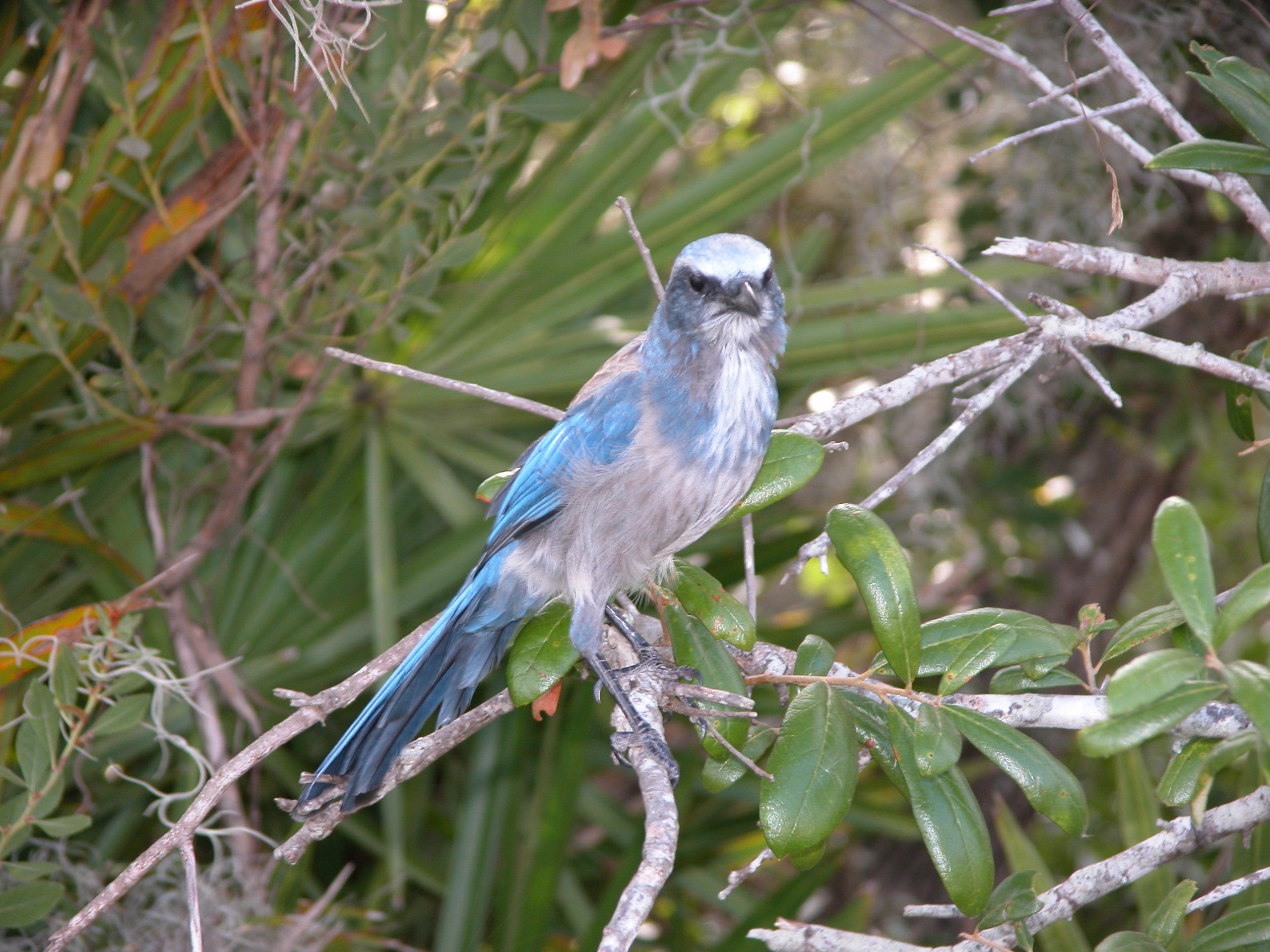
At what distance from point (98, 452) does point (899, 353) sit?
193 centimetres

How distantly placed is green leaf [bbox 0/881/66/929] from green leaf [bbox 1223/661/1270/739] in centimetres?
179

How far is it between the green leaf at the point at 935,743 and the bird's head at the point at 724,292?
0.80 m

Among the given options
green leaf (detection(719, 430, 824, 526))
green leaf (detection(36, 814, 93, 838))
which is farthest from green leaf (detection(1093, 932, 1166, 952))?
green leaf (detection(36, 814, 93, 838))

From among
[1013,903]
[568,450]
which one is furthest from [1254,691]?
[568,450]

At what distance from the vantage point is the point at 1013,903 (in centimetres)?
153

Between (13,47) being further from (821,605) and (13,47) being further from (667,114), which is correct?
(821,605)

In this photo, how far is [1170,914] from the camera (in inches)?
60.8

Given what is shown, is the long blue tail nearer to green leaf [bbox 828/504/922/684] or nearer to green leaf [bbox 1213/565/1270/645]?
green leaf [bbox 828/504/922/684]

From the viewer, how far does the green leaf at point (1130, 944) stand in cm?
144

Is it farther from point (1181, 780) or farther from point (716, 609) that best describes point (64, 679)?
point (1181, 780)

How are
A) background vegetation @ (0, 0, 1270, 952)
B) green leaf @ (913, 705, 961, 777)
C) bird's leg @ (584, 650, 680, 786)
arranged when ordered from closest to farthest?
1. green leaf @ (913, 705, 961, 777)
2. bird's leg @ (584, 650, 680, 786)
3. background vegetation @ (0, 0, 1270, 952)

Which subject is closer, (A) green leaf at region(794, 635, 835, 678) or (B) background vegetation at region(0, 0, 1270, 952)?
(A) green leaf at region(794, 635, 835, 678)

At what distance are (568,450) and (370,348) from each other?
0.96m

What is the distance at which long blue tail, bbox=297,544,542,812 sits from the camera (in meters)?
1.81
